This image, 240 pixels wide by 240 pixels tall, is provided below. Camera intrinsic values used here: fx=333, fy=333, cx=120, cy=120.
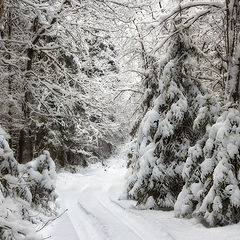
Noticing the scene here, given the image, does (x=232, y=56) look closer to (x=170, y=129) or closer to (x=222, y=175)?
(x=170, y=129)

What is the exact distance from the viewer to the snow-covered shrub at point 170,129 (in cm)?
957

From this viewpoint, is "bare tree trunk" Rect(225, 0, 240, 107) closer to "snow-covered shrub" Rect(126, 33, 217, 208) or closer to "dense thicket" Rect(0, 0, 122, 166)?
"snow-covered shrub" Rect(126, 33, 217, 208)

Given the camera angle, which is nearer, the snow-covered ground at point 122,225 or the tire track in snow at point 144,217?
the snow-covered ground at point 122,225

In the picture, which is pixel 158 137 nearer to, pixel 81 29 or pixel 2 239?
pixel 81 29

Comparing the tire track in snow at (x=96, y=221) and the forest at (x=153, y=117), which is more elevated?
the forest at (x=153, y=117)

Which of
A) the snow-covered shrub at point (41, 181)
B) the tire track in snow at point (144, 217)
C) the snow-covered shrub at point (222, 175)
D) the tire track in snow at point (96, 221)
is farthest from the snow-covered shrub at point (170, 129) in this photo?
the snow-covered shrub at point (41, 181)

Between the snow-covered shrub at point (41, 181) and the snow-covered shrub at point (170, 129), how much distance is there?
256 cm

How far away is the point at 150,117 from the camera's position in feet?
32.6

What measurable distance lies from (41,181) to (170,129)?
12.9ft

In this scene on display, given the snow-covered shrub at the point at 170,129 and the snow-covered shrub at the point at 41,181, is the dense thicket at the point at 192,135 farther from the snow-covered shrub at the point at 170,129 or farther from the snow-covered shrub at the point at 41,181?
the snow-covered shrub at the point at 41,181

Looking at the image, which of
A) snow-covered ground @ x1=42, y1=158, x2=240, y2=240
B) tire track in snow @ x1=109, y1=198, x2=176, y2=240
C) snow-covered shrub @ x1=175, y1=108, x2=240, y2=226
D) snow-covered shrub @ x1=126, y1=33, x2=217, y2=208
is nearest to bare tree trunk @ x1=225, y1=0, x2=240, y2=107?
snow-covered shrub @ x1=175, y1=108, x2=240, y2=226

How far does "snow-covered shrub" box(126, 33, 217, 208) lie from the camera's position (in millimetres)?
9570

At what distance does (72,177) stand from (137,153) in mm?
9890

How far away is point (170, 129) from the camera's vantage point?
959 cm
